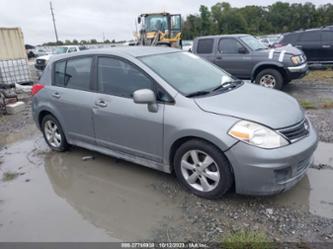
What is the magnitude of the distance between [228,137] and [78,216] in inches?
71.5

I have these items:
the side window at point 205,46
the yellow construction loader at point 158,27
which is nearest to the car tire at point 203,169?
the side window at point 205,46

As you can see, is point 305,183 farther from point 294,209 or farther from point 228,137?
point 228,137

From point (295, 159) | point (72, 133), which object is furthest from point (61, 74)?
point (295, 159)

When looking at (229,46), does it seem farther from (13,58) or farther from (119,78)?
(13,58)

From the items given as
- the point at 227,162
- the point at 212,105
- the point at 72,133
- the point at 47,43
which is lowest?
the point at 47,43

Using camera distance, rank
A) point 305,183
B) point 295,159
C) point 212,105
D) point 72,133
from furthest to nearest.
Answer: point 72,133, point 305,183, point 212,105, point 295,159

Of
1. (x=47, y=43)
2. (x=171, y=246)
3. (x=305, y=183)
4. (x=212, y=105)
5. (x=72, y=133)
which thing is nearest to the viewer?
(x=171, y=246)

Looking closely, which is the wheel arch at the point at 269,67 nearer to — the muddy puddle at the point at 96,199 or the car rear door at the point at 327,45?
the muddy puddle at the point at 96,199

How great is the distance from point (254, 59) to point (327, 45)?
4774 millimetres

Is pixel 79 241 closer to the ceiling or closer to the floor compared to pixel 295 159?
closer to the floor

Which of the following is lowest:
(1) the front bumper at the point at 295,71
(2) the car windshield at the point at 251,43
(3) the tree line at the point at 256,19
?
(3) the tree line at the point at 256,19

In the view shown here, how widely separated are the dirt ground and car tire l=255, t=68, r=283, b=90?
4.10 meters

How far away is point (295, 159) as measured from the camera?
310 centimetres

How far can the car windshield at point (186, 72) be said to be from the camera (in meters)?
3.71
